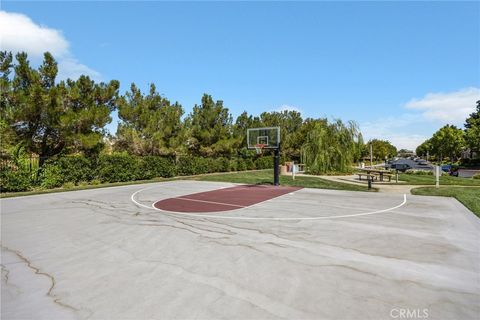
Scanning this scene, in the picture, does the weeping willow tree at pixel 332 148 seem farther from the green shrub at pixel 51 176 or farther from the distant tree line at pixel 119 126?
the green shrub at pixel 51 176

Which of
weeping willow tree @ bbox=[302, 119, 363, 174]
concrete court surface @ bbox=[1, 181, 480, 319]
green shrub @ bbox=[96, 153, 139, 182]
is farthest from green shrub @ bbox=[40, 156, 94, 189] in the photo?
weeping willow tree @ bbox=[302, 119, 363, 174]

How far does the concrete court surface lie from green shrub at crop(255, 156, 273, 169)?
31098 millimetres

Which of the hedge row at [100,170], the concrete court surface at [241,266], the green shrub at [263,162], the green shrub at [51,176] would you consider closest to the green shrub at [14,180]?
the hedge row at [100,170]

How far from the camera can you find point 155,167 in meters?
25.2

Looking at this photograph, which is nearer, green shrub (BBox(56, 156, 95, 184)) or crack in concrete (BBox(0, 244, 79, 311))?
crack in concrete (BBox(0, 244, 79, 311))

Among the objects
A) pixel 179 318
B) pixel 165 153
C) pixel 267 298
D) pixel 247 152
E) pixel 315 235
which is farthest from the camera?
pixel 247 152

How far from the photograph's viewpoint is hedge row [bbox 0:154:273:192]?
55.0 ft

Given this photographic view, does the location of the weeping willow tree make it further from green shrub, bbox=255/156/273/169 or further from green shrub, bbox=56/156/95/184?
green shrub, bbox=56/156/95/184

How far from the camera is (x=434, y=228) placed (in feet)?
26.4

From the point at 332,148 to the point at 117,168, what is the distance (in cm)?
1989

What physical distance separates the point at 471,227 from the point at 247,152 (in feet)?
102

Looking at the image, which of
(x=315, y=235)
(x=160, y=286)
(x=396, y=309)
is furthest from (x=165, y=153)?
(x=396, y=309)

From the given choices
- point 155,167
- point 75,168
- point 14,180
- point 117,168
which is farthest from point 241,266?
point 155,167

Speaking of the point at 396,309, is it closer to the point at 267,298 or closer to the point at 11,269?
the point at 267,298
